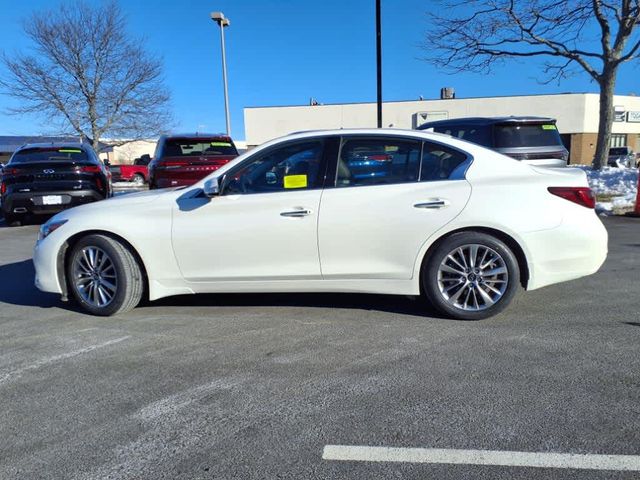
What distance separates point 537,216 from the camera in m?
4.03

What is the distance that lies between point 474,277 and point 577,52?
1626cm

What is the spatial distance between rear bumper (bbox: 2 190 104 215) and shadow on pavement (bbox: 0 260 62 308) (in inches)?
113

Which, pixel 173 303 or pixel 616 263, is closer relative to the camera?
pixel 173 303

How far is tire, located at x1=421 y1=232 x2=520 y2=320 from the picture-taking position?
4.09 metres

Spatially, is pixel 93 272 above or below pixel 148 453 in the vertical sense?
above

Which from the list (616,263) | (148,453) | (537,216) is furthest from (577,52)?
(148,453)

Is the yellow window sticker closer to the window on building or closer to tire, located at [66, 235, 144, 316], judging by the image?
tire, located at [66, 235, 144, 316]

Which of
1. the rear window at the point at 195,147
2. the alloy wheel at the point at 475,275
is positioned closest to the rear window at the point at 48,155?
the rear window at the point at 195,147

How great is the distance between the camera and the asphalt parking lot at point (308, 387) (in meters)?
2.43

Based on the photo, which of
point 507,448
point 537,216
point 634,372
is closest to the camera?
point 507,448

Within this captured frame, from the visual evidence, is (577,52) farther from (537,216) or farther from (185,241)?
(185,241)

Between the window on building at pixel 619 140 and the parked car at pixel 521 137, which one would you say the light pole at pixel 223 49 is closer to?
the parked car at pixel 521 137

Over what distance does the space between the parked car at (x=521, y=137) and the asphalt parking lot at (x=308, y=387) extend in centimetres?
489

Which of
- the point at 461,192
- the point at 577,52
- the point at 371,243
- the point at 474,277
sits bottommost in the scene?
the point at 474,277
